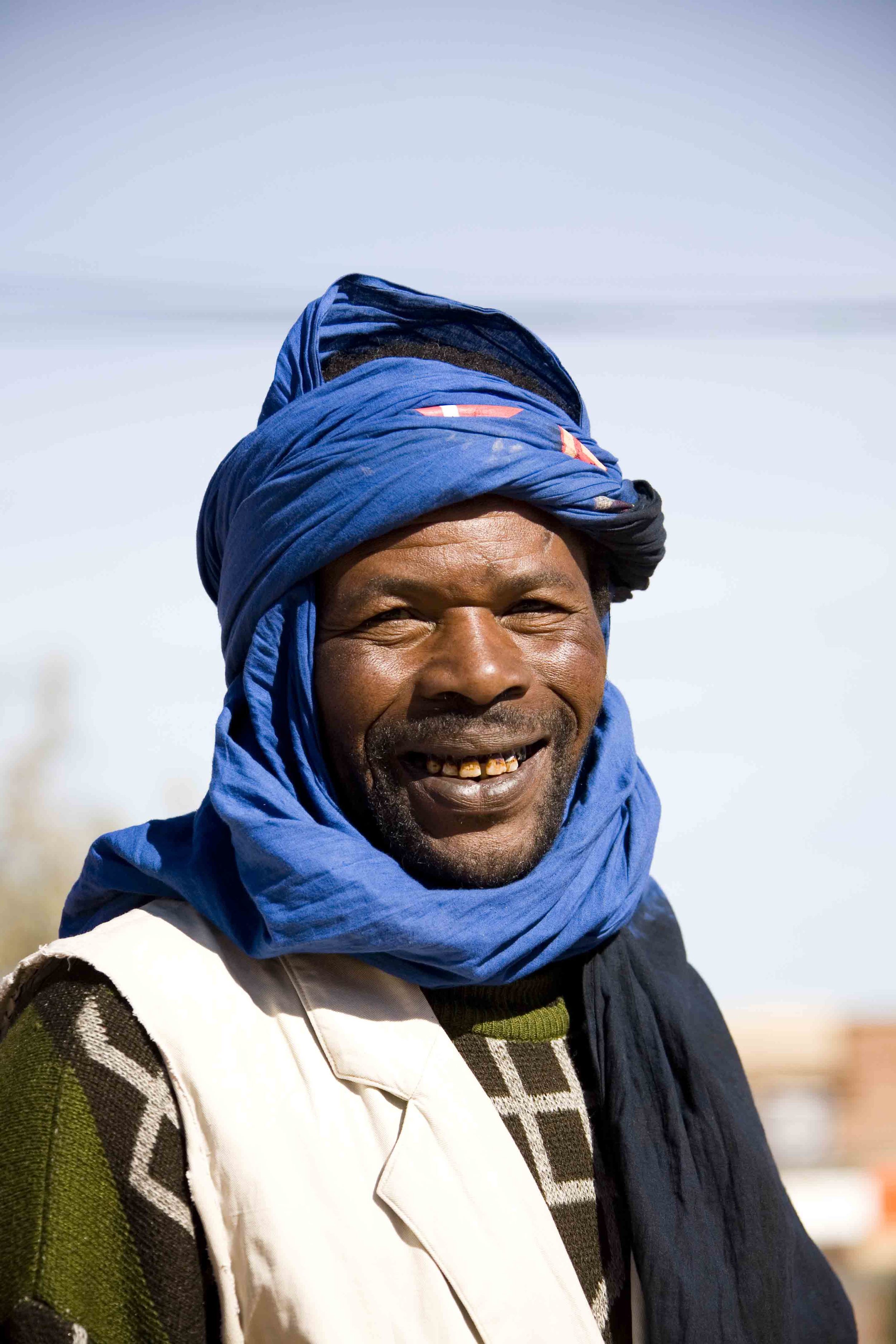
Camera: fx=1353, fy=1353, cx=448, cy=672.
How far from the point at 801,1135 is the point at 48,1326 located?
32.3ft

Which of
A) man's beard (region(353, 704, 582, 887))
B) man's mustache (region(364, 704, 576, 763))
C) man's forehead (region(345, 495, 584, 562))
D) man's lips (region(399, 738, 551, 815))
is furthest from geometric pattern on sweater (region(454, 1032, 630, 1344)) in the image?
man's forehead (region(345, 495, 584, 562))

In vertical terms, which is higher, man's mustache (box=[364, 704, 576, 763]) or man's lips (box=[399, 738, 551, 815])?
man's mustache (box=[364, 704, 576, 763])

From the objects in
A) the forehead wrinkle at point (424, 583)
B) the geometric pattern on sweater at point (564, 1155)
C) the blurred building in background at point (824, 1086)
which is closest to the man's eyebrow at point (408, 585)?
the forehead wrinkle at point (424, 583)

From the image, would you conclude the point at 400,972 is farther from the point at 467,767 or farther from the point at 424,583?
the point at 424,583

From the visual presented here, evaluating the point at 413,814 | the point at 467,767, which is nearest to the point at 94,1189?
the point at 413,814

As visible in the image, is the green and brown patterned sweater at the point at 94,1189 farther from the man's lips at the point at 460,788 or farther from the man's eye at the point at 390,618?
the man's eye at the point at 390,618

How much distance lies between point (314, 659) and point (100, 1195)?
3.17ft

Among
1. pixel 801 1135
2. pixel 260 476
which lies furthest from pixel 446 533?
pixel 801 1135

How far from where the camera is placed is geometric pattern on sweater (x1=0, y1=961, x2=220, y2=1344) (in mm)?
1891

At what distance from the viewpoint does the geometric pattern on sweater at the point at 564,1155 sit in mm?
2314

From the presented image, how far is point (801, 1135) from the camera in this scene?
35.1ft

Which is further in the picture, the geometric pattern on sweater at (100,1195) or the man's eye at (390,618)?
the man's eye at (390,618)

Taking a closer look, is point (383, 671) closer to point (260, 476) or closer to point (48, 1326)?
point (260, 476)

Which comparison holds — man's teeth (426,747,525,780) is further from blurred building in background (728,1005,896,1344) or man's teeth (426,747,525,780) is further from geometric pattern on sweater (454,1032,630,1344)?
blurred building in background (728,1005,896,1344)
